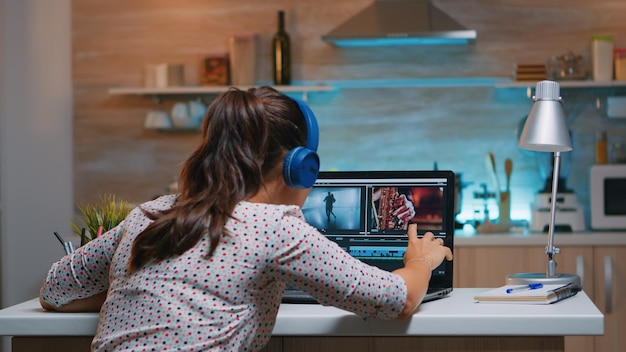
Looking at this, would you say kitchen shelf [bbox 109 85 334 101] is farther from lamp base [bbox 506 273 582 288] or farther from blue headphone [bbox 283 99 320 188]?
blue headphone [bbox 283 99 320 188]

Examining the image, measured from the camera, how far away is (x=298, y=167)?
1.60m

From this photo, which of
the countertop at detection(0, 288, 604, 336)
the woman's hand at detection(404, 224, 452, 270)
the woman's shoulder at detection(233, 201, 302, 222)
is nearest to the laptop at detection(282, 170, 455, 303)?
the woman's hand at detection(404, 224, 452, 270)

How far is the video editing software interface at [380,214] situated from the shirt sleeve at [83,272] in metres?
0.61

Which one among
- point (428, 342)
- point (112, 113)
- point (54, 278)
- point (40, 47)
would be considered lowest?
point (428, 342)

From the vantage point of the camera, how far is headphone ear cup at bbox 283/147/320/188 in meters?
1.60

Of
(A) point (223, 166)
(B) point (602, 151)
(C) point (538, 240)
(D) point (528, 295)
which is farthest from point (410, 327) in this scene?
(B) point (602, 151)

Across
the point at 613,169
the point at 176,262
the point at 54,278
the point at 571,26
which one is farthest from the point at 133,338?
the point at 571,26

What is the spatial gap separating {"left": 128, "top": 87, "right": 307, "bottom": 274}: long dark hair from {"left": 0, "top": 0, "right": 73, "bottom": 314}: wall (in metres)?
3.39

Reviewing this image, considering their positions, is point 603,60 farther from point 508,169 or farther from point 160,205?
point 160,205

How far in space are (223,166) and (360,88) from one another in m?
3.21

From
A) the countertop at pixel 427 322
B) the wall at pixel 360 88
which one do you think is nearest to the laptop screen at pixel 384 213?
the countertop at pixel 427 322

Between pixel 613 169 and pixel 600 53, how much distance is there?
60cm

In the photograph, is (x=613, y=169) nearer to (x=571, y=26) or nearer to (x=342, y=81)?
(x=571, y=26)

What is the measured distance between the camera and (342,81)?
4707 millimetres
